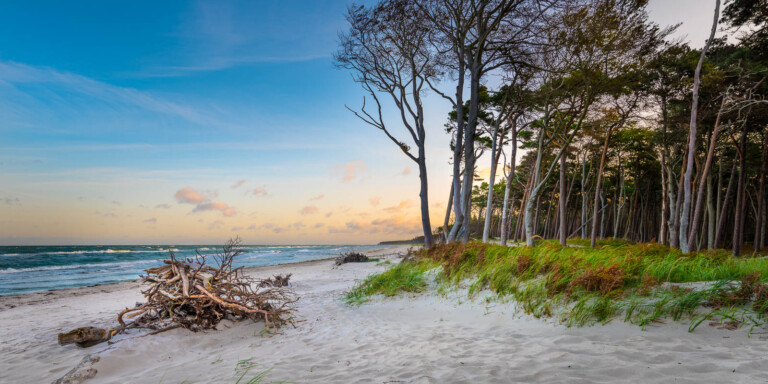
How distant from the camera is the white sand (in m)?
2.81

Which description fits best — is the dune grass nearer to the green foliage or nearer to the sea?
the green foliage

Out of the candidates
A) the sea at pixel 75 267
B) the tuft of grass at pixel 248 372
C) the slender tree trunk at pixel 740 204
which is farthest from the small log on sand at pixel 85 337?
the slender tree trunk at pixel 740 204

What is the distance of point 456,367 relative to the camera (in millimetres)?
3129

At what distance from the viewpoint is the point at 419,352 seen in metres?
3.65

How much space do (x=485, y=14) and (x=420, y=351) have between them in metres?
12.8

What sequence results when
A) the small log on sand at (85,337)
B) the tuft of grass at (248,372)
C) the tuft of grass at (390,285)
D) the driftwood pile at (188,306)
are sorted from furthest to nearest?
the tuft of grass at (390,285)
the driftwood pile at (188,306)
the small log on sand at (85,337)
the tuft of grass at (248,372)

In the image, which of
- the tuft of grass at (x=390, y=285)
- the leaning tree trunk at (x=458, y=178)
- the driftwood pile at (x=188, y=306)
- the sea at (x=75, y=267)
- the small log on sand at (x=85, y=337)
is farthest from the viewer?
the sea at (x=75, y=267)

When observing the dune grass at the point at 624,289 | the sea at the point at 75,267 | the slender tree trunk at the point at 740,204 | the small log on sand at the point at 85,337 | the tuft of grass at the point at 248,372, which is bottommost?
the sea at the point at 75,267

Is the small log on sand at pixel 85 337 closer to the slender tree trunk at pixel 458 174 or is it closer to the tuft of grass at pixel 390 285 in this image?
the tuft of grass at pixel 390 285

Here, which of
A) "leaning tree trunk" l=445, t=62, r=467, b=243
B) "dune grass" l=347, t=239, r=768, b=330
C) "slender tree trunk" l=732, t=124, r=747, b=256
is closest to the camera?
"dune grass" l=347, t=239, r=768, b=330

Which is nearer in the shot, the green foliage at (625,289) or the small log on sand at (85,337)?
the green foliage at (625,289)

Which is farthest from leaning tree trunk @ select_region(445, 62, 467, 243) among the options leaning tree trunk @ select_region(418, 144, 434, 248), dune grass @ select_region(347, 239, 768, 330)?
dune grass @ select_region(347, 239, 768, 330)

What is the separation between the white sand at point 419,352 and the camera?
2814mm

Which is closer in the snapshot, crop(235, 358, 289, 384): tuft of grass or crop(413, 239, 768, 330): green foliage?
crop(235, 358, 289, 384): tuft of grass
